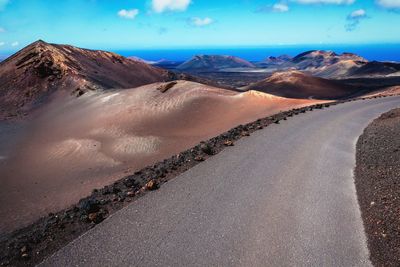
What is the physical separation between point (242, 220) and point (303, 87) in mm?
69633

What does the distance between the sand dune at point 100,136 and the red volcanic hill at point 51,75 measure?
12.8 feet

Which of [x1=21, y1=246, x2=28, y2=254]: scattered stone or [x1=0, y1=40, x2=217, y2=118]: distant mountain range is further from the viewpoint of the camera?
[x1=0, y1=40, x2=217, y2=118]: distant mountain range

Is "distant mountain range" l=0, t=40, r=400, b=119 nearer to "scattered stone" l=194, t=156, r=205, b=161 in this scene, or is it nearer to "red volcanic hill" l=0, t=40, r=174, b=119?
"red volcanic hill" l=0, t=40, r=174, b=119

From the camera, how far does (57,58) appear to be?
51.4 metres

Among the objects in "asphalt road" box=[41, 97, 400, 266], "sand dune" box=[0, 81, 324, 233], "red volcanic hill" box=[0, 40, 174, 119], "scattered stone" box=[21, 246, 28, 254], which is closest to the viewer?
"asphalt road" box=[41, 97, 400, 266]

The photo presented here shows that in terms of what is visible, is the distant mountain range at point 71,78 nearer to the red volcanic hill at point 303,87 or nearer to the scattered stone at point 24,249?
the red volcanic hill at point 303,87

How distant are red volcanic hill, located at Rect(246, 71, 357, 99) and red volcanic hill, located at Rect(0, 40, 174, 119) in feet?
86.7

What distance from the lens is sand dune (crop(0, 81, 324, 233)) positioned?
19.1 m

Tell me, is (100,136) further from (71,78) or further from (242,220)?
(242,220)

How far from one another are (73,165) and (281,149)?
12792 mm

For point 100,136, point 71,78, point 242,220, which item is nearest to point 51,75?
point 71,78

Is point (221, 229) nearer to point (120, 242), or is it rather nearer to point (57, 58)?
point (120, 242)

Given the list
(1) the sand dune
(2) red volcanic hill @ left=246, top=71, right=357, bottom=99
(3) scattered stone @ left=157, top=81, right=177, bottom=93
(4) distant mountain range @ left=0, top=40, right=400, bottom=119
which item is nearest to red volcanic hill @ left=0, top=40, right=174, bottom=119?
(4) distant mountain range @ left=0, top=40, right=400, bottom=119

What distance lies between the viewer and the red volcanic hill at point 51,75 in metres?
44.3
